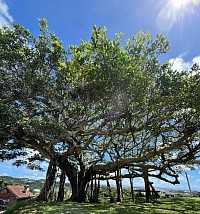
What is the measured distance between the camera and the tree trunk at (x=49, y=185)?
984 cm

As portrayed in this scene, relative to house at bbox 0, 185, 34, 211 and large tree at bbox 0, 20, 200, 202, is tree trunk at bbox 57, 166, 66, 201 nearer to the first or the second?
large tree at bbox 0, 20, 200, 202

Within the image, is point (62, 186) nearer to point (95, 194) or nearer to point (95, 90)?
point (95, 194)

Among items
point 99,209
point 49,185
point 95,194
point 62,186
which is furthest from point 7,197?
point 99,209

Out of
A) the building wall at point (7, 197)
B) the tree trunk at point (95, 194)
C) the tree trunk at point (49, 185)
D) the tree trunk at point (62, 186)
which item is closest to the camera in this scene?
the tree trunk at point (49, 185)

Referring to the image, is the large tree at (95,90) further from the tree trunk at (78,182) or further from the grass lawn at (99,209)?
the tree trunk at (78,182)

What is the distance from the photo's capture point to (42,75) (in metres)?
7.29

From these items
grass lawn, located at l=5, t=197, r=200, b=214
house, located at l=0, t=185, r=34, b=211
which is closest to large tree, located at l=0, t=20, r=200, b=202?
grass lawn, located at l=5, t=197, r=200, b=214

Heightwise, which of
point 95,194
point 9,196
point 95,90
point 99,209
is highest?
point 95,90

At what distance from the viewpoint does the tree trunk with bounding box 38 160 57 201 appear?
9.84 meters

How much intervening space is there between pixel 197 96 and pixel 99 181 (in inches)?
305

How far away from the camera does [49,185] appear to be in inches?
401

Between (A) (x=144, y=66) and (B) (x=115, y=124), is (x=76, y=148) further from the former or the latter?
(A) (x=144, y=66)

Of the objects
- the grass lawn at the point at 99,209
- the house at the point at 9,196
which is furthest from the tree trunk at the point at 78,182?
the house at the point at 9,196

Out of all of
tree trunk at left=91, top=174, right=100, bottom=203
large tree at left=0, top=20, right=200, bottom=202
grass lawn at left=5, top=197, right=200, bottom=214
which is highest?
large tree at left=0, top=20, right=200, bottom=202
